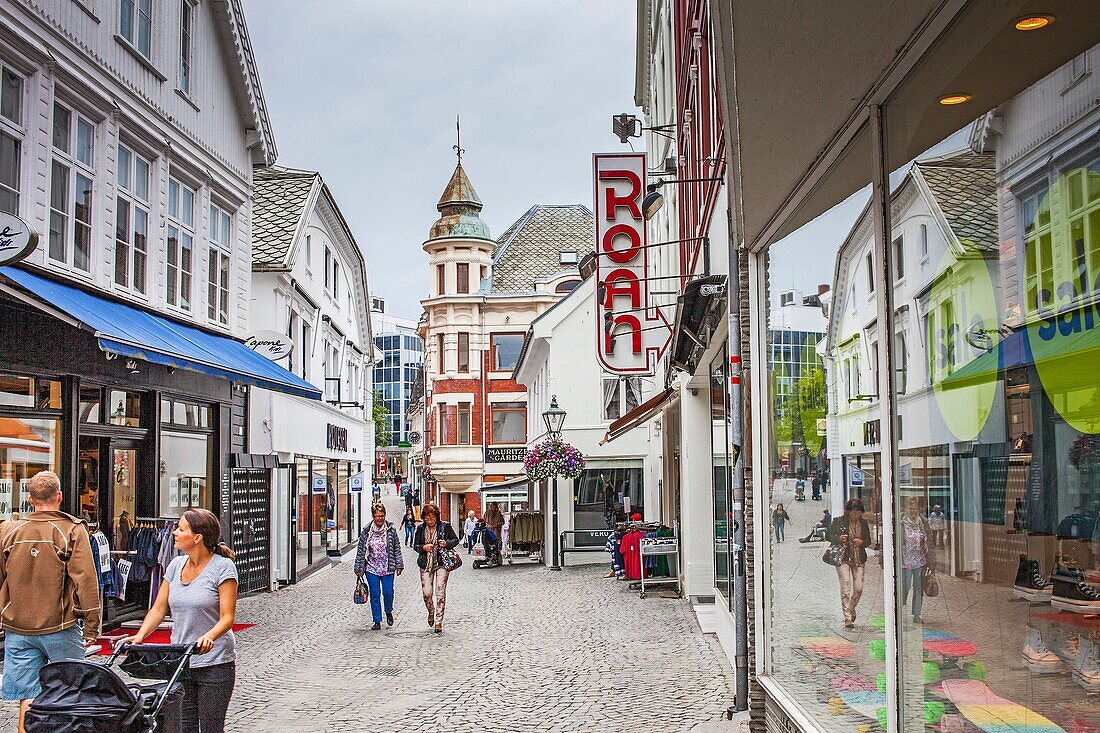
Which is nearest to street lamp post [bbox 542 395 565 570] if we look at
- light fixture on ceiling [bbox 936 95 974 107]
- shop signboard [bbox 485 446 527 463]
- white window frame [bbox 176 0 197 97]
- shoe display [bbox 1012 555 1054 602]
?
white window frame [bbox 176 0 197 97]

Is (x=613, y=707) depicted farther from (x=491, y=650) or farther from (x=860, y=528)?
(x=860, y=528)

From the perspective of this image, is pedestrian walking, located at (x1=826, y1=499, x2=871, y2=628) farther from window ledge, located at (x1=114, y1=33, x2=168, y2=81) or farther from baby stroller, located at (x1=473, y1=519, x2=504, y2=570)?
baby stroller, located at (x1=473, y1=519, x2=504, y2=570)

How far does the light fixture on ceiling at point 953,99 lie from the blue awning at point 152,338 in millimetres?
9874

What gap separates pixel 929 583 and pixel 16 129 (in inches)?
465

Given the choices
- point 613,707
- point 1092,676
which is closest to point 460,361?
point 613,707

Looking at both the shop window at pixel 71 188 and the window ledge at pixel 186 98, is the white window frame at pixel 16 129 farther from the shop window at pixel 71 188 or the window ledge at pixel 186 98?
the window ledge at pixel 186 98

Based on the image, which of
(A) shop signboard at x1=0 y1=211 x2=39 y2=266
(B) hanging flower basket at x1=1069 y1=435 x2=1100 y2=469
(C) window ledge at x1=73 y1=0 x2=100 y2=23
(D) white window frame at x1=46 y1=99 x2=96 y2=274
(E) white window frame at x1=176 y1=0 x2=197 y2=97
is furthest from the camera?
(E) white window frame at x1=176 y1=0 x2=197 y2=97

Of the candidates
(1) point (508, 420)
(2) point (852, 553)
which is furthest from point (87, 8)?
(1) point (508, 420)

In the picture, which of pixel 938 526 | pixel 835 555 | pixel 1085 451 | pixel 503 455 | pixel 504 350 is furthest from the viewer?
pixel 504 350

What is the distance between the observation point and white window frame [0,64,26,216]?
41.5 ft

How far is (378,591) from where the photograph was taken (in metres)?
16.2

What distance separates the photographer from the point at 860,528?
5.04 m

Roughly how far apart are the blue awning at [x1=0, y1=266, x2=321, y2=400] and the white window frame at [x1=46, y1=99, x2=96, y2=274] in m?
0.42

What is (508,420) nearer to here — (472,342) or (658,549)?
(472,342)
